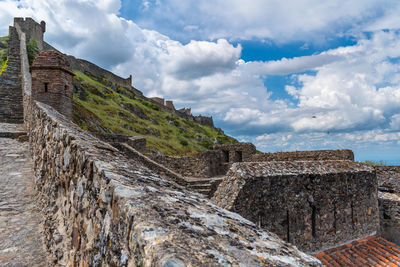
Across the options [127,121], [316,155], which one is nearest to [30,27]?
[127,121]

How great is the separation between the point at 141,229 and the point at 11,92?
67.1 feet

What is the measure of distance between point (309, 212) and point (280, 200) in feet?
3.31

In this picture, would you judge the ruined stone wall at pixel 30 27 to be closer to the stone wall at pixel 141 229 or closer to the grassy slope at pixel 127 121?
the grassy slope at pixel 127 121

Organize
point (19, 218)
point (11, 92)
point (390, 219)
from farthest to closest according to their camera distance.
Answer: point (11, 92), point (390, 219), point (19, 218)

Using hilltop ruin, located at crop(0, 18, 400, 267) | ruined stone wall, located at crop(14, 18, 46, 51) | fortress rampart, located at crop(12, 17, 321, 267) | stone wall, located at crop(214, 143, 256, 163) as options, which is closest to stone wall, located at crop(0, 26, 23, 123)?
hilltop ruin, located at crop(0, 18, 400, 267)

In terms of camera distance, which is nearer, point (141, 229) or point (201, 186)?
point (141, 229)

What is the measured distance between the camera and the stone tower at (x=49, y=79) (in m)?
9.85

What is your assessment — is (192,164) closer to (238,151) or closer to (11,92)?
(238,151)

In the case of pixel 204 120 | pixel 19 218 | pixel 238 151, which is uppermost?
pixel 204 120

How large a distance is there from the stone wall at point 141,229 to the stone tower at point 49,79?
332 inches

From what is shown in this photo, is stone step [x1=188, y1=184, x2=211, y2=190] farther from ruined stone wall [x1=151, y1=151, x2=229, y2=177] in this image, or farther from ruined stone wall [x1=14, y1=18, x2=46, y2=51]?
ruined stone wall [x1=14, y1=18, x2=46, y2=51]

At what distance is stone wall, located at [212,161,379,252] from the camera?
560 centimetres

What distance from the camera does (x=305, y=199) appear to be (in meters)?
6.28

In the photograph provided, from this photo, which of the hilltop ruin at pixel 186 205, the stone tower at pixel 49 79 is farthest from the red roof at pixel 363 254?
the stone tower at pixel 49 79
